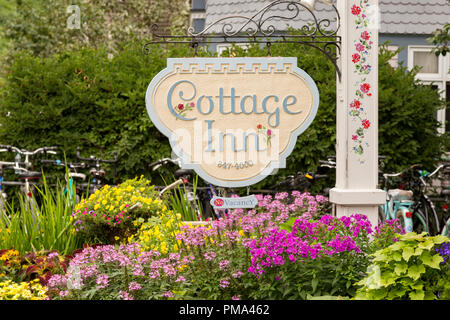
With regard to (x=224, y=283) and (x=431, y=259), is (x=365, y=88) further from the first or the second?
(x=224, y=283)

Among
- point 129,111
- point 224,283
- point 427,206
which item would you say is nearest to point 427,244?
point 224,283

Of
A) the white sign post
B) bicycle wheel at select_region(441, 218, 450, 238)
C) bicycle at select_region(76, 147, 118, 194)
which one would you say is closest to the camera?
the white sign post

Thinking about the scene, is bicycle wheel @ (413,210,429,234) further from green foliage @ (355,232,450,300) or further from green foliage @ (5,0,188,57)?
green foliage @ (5,0,188,57)

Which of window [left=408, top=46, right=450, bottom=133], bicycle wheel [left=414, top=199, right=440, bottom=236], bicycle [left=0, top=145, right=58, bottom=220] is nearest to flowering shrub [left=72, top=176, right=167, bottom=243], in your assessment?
bicycle [left=0, top=145, right=58, bottom=220]

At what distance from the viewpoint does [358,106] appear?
4043 mm

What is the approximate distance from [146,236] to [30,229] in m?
1.07

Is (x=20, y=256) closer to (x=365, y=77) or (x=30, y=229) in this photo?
(x=30, y=229)

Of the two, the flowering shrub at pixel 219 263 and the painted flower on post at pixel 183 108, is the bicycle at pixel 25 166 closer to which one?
the painted flower on post at pixel 183 108

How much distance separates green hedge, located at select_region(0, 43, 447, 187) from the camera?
667 centimetres

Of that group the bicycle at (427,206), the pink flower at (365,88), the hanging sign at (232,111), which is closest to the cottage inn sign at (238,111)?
A: the hanging sign at (232,111)

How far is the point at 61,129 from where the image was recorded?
7012 millimetres

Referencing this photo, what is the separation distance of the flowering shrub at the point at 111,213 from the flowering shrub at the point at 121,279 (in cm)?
131

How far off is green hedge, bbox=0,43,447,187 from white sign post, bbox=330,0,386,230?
2511 millimetres

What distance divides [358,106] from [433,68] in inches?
217
